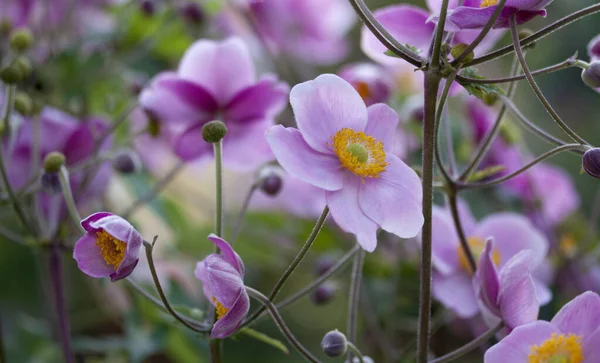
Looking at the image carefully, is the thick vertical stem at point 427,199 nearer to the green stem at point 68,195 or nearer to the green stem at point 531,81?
the green stem at point 531,81

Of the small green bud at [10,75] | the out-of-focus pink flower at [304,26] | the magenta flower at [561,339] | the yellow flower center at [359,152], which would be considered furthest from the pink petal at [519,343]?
the out-of-focus pink flower at [304,26]

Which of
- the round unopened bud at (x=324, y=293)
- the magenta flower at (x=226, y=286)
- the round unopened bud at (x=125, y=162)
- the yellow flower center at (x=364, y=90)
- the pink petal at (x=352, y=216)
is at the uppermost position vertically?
the yellow flower center at (x=364, y=90)

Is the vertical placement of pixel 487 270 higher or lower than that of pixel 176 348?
higher

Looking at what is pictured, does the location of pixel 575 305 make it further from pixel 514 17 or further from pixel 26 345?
pixel 26 345

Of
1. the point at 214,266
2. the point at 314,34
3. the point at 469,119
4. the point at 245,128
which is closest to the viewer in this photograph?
the point at 214,266

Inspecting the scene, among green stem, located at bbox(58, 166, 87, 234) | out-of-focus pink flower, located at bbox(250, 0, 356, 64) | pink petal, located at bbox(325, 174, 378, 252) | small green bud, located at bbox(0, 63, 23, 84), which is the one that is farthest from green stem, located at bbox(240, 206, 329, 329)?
out-of-focus pink flower, located at bbox(250, 0, 356, 64)

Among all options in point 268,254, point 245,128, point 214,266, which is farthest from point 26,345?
point 214,266
